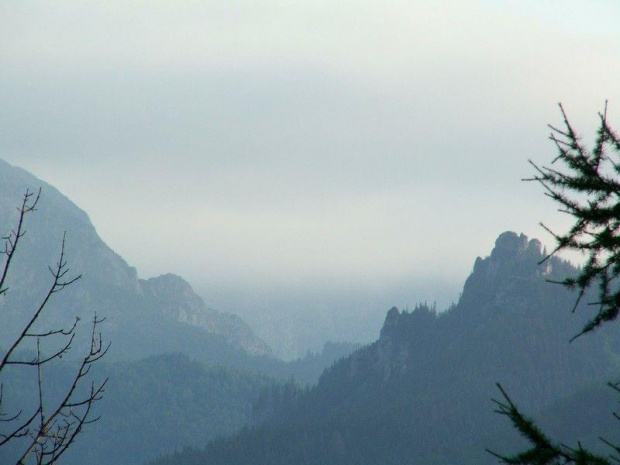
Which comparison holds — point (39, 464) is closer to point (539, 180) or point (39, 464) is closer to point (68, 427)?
point (68, 427)

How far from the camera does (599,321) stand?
2098cm

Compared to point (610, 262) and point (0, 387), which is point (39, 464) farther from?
point (610, 262)

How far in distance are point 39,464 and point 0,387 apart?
236cm

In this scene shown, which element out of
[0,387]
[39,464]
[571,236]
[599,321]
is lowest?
[39,464]

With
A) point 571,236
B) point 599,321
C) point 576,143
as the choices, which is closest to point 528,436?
point 599,321

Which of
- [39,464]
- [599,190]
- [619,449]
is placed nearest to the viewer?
[39,464]

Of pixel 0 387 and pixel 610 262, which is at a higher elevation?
pixel 610 262

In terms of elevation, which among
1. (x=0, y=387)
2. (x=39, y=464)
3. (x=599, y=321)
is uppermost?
(x=599, y=321)

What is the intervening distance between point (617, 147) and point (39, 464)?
42.5ft

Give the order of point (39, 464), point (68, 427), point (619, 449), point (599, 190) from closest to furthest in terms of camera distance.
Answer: point (39, 464) < point (619, 449) < point (68, 427) < point (599, 190)

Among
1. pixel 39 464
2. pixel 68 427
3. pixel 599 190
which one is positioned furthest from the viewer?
pixel 599 190

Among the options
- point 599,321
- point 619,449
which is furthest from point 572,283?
point 619,449

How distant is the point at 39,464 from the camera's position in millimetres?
16766

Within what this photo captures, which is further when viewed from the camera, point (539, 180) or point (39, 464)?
point (539, 180)
